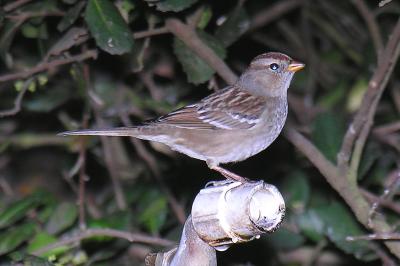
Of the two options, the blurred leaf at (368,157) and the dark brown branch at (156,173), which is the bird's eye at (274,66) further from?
the dark brown branch at (156,173)

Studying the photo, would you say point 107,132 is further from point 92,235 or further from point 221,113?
point 221,113

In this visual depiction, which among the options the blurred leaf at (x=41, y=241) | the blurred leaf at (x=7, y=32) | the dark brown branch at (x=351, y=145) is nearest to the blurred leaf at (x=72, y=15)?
the blurred leaf at (x=7, y=32)

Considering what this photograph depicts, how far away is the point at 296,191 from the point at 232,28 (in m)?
0.92

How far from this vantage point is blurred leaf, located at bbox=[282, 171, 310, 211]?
4.06 metres

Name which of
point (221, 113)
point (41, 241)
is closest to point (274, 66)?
point (221, 113)

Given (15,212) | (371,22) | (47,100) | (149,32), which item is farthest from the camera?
(371,22)

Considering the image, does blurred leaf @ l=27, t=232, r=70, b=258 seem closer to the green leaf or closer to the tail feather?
the tail feather

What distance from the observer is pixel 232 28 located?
376 cm

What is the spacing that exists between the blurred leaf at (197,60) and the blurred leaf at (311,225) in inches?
32.6

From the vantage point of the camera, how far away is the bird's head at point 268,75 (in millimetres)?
3783

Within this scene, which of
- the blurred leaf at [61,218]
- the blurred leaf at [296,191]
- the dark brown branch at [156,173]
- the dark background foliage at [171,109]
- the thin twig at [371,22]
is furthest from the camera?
the thin twig at [371,22]

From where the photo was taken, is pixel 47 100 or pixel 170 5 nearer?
pixel 170 5

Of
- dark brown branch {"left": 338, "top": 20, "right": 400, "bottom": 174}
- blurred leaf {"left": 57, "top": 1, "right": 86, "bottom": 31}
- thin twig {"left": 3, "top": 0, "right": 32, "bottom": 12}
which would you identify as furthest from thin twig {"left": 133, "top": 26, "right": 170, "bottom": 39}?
dark brown branch {"left": 338, "top": 20, "right": 400, "bottom": 174}

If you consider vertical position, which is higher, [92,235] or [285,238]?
[92,235]
